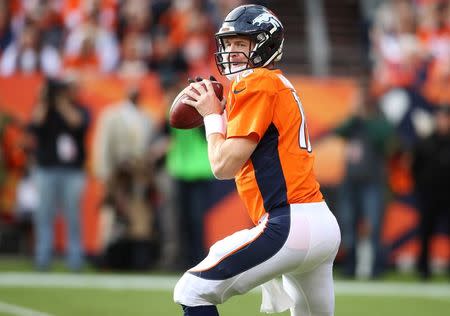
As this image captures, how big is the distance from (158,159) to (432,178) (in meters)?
2.99

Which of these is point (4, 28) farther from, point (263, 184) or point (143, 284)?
point (263, 184)

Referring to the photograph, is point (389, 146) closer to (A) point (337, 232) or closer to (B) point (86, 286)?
(B) point (86, 286)

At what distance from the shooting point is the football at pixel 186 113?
489 centimetres

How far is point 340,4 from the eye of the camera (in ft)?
53.6

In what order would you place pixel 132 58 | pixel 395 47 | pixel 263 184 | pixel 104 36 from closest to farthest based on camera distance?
pixel 263 184
pixel 132 58
pixel 104 36
pixel 395 47

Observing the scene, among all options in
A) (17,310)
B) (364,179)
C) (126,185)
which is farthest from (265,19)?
(126,185)

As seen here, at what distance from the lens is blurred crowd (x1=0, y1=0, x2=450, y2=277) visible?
10711 mm

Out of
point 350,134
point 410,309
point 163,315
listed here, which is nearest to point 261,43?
point 163,315

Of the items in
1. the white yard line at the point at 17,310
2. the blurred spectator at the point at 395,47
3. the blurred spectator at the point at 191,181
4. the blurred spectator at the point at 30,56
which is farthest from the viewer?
the blurred spectator at the point at 30,56

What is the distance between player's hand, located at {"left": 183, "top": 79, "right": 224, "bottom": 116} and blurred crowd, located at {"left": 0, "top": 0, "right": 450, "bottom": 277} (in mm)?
5845

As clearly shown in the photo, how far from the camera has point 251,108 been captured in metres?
4.57

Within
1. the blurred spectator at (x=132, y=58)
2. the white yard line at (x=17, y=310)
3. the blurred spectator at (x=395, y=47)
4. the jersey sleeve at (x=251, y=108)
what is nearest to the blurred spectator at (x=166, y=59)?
the blurred spectator at (x=132, y=58)

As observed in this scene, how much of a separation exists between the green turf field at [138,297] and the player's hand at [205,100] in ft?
10.8

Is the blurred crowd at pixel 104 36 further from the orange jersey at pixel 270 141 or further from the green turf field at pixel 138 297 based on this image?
the orange jersey at pixel 270 141
